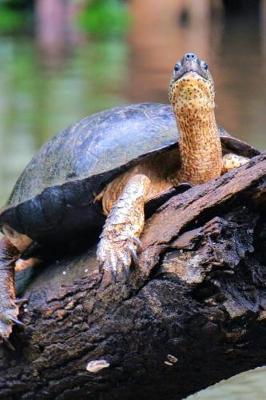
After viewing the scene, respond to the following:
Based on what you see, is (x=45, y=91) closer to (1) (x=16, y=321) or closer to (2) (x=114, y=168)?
(2) (x=114, y=168)

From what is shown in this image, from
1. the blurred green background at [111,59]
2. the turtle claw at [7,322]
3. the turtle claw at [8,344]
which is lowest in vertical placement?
the blurred green background at [111,59]

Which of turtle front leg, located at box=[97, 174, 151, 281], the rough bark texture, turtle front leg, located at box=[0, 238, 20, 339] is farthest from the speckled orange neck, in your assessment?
turtle front leg, located at box=[0, 238, 20, 339]

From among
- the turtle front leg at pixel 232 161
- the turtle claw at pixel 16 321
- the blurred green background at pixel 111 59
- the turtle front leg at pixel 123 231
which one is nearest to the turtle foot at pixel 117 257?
the turtle front leg at pixel 123 231

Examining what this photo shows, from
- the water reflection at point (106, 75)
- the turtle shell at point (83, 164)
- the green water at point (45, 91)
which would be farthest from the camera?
the water reflection at point (106, 75)

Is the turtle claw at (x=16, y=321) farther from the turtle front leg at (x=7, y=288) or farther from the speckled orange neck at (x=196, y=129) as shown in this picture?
the speckled orange neck at (x=196, y=129)

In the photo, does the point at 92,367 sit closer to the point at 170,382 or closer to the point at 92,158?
the point at 170,382

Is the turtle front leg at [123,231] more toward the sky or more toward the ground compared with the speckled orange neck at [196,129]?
more toward the ground
